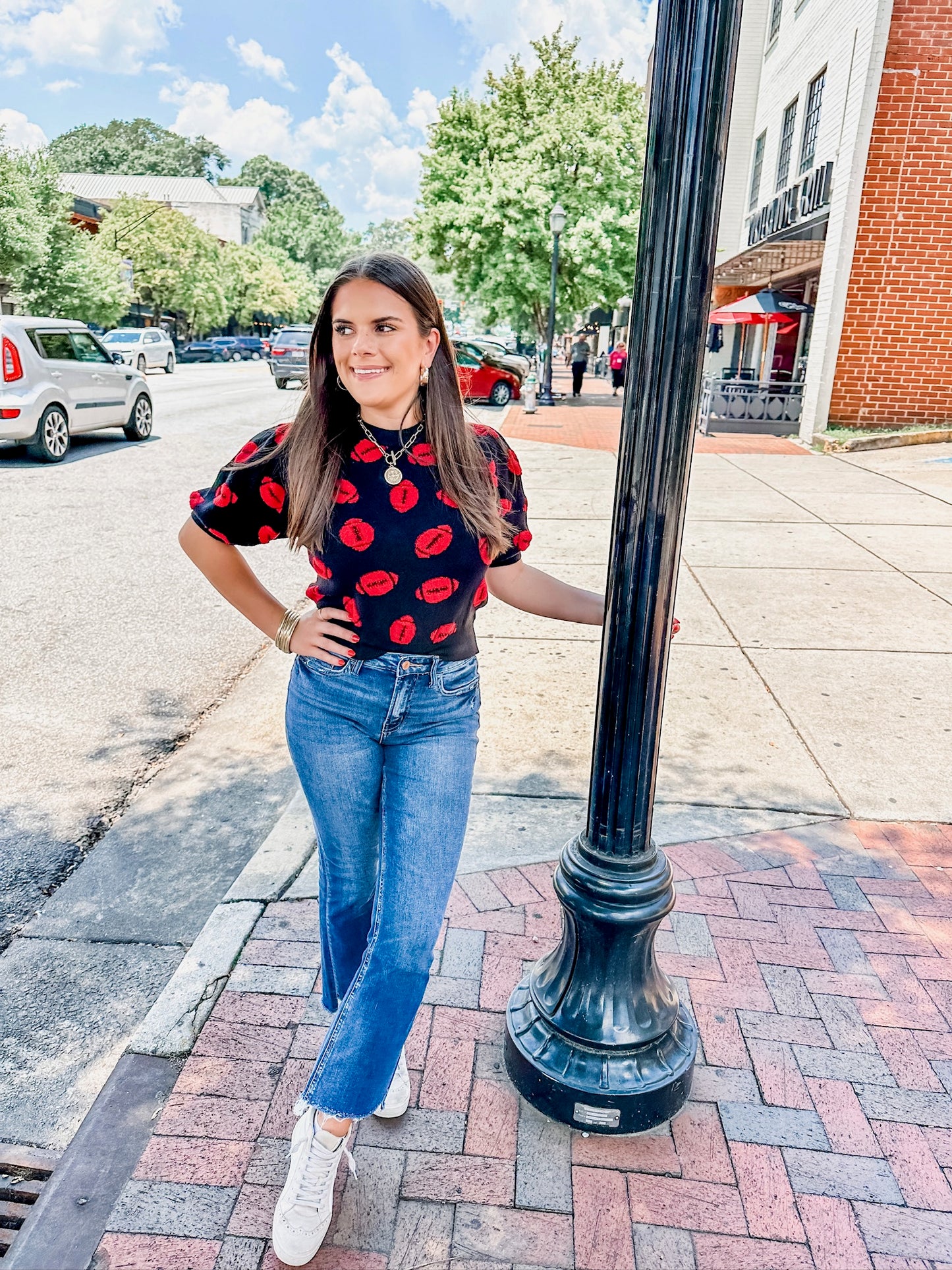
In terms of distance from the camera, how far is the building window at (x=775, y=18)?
19878 mm

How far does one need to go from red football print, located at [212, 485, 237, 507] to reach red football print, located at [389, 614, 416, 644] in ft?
1.40

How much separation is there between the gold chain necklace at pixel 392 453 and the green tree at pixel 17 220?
3660 cm

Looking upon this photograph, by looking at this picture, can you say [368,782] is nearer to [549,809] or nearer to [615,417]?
Result: [549,809]

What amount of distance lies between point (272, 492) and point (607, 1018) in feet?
4.72

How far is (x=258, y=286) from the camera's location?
67375mm

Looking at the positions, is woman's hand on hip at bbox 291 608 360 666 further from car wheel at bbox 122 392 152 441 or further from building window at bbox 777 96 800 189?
building window at bbox 777 96 800 189

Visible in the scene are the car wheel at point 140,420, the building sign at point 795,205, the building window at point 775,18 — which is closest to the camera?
the car wheel at point 140,420

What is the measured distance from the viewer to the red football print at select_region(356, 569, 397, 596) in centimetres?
188

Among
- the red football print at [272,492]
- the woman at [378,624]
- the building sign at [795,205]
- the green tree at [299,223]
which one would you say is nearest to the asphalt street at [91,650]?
the woman at [378,624]

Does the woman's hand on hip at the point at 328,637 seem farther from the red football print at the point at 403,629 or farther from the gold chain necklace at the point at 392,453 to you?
the gold chain necklace at the point at 392,453

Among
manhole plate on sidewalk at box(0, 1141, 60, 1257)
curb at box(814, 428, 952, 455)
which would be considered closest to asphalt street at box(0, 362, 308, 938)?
manhole plate on sidewalk at box(0, 1141, 60, 1257)

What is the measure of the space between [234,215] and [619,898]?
94062 mm

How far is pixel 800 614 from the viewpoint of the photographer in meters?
6.15

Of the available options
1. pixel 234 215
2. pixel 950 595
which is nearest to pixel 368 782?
pixel 950 595
